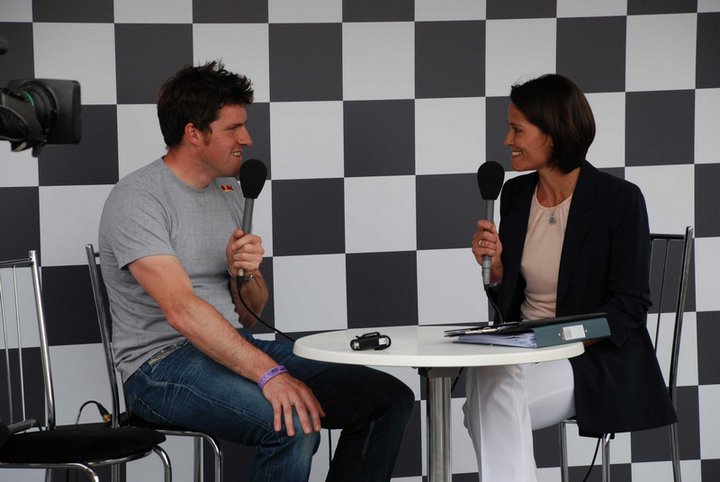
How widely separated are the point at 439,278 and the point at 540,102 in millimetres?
813

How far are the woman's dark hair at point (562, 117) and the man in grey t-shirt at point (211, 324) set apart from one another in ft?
2.39

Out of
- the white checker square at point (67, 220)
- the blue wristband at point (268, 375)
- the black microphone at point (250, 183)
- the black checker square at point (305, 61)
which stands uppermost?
the black checker square at point (305, 61)

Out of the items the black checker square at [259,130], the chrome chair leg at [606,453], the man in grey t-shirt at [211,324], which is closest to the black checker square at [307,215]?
the black checker square at [259,130]

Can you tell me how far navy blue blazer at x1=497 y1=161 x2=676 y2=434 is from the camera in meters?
2.21

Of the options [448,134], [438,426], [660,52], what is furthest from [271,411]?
[660,52]

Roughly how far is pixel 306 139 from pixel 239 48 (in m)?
0.35

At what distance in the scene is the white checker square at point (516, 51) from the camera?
9.94 ft

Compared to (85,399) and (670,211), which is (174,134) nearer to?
(85,399)

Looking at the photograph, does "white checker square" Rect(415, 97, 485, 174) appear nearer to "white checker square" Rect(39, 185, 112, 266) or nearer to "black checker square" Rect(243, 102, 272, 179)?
"black checker square" Rect(243, 102, 272, 179)

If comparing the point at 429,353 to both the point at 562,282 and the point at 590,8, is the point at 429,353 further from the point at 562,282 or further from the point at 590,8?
the point at 590,8

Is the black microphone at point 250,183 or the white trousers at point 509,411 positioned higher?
the black microphone at point 250,183

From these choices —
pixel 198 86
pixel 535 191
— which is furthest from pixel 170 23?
pixel 535 191

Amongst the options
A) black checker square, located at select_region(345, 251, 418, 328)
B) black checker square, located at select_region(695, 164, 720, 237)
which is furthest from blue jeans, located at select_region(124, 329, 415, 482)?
black checker square, located at select_region(695, 164, 720, 237)

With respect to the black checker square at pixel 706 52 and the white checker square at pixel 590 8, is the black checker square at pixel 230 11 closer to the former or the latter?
the white checker square at pixel 590 8
